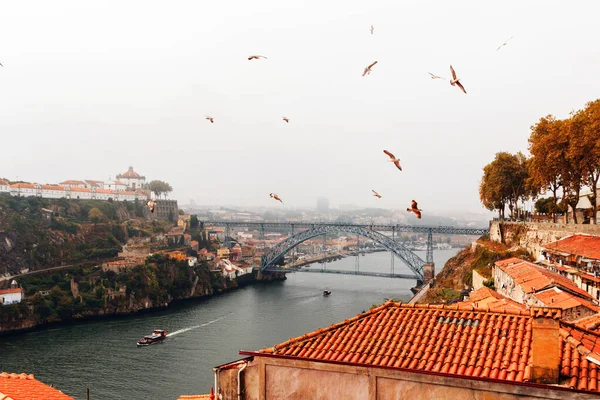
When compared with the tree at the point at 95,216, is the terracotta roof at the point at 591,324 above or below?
below

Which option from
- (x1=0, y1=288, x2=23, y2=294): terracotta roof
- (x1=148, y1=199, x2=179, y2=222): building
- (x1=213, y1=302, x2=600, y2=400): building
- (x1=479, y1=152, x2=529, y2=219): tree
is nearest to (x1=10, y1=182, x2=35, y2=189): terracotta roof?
(x1=148, y1=199, x2=179, y2=222): building

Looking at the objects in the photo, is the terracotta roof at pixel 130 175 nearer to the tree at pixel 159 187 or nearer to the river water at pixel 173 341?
the tree at pixel 159 187

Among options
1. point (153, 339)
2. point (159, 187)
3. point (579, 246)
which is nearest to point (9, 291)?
point (153, 339)

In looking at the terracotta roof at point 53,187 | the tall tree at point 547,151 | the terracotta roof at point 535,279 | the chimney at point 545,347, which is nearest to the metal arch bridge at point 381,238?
the tall tree at point 547,151

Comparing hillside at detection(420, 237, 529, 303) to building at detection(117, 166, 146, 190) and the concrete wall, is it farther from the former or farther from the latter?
building at detection(117, 166, 146, 190)

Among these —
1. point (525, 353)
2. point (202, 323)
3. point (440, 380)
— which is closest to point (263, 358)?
point (440, 380)
